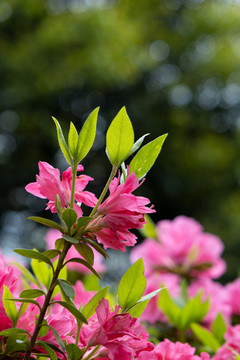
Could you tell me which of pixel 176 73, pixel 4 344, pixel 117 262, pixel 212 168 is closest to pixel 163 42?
pixel 176 73

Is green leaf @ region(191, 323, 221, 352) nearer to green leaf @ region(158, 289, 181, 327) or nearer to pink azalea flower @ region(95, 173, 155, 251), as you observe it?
green leaf @ region(158, 289, 181, 327)

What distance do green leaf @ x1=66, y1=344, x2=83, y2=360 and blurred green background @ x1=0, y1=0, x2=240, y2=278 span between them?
730 cm

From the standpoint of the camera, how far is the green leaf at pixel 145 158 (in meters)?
0.41

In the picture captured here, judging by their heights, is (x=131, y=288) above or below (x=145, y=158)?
below

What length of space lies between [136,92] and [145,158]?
9.29m

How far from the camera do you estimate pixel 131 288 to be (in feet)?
1.35

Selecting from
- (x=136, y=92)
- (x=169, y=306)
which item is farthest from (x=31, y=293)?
(x=136, y=92)

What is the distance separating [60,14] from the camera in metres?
8.88

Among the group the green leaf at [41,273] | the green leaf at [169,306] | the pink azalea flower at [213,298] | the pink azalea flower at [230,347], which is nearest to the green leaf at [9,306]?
the green leaf at [41,273]

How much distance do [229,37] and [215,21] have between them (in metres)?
A: 0.52

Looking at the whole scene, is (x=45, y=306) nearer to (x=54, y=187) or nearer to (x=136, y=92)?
(x=54, y=187)

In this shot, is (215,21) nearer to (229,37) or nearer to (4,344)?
(229,37)

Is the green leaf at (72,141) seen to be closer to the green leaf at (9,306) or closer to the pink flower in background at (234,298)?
the green leaf at (9,306)

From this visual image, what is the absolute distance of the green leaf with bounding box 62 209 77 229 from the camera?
1.22 ft
